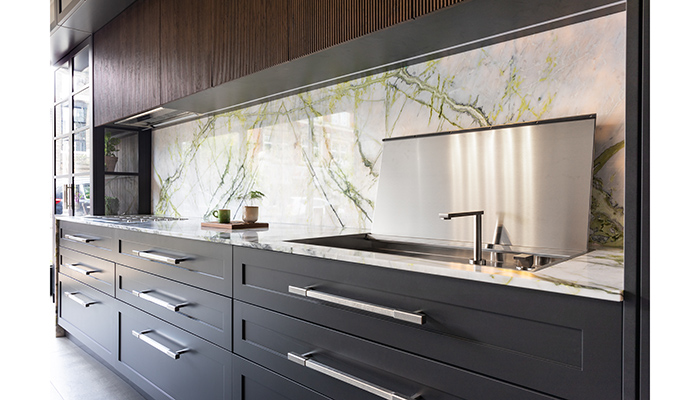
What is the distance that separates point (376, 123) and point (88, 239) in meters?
2.03

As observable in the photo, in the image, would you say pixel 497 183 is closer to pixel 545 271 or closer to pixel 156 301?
pixel 545 271

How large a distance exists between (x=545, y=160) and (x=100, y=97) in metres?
3.32

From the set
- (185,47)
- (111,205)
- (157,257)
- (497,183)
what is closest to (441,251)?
(497,183)

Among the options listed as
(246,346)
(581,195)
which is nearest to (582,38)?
(581,195)

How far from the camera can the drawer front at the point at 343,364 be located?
0.97 meters

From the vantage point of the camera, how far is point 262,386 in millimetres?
1472

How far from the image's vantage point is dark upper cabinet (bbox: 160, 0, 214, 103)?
7.29 ft

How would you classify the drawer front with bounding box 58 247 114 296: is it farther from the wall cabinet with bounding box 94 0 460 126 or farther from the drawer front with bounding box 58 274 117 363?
the wall cabinet with bounding box 94 0 460 126

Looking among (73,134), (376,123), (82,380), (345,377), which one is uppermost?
(73,134)

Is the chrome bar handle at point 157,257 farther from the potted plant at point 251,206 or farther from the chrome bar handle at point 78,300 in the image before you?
the chrome bar handle at point 78,300

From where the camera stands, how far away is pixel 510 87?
1509 mm

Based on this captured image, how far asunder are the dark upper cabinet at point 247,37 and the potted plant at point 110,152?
1931mm

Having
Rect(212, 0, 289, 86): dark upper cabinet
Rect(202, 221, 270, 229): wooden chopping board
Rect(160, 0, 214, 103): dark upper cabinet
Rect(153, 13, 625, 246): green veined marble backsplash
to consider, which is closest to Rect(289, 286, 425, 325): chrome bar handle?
Rect(153, 13, 625, 246): green veined marble backsplash

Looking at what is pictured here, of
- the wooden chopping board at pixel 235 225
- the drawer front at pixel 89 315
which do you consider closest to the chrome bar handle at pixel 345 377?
the wooden chopping board at pixel 235 225
